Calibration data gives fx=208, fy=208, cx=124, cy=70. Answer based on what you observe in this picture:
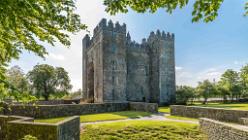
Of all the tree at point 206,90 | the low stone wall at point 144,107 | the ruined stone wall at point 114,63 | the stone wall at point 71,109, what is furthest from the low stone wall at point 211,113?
the tree at point 206,90

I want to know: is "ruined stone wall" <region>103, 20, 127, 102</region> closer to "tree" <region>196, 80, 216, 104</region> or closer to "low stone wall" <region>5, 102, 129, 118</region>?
"low stone wall" <region>5, 102, 129, 118</region>

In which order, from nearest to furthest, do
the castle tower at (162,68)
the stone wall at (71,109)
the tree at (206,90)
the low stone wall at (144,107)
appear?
the stone wall at (71,109)
the low stone wall at (144,107)
the castle tower at (162,68)
the tree at (206,90)

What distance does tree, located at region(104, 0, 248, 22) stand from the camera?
409 cm

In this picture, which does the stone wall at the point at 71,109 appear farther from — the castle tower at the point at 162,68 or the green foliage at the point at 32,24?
the castle tower at the point at 162,68

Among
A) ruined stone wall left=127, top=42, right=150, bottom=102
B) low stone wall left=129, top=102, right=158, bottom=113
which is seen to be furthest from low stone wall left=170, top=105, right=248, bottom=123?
ruined stone wall left=127, top=42, right=150, bottom=102

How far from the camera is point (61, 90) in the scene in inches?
1817

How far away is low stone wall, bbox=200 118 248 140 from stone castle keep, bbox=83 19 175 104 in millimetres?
20920

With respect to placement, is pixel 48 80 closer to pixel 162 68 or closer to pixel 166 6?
pixel 162 68

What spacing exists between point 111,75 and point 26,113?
17414mm

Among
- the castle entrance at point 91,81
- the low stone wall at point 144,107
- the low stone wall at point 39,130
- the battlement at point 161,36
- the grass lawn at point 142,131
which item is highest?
the battlement at point 161,36

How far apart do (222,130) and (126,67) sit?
25635 millimetres

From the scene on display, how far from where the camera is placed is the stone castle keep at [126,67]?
33.1 metres

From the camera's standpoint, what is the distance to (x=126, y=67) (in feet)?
117

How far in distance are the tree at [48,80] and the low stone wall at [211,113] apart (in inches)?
1095
